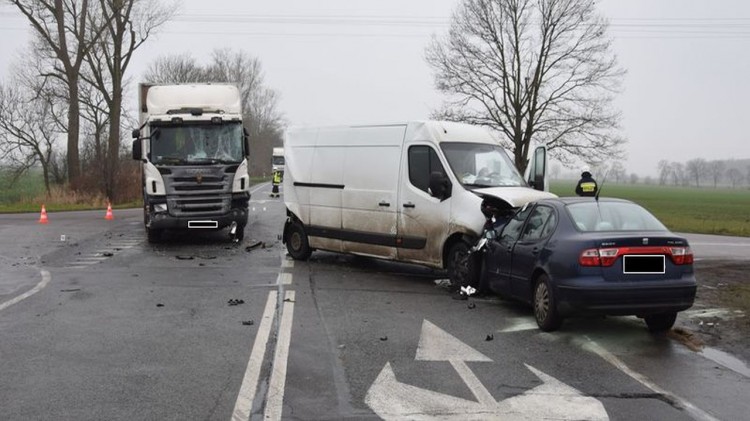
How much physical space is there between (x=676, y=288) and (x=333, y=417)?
4105mm

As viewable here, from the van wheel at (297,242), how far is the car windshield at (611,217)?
20.0 ft

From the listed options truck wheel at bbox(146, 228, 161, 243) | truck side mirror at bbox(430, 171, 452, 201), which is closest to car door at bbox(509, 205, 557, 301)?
truck side mirror at bbox(430, 171, 452, 201)

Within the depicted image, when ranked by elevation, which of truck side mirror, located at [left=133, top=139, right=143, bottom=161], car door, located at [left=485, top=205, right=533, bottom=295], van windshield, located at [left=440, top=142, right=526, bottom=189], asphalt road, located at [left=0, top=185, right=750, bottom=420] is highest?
truck side mirror, located at [left=133, top=139, right=143, bottom=161]

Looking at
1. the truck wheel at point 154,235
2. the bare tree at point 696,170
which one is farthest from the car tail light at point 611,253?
the bare tree at point 696,170

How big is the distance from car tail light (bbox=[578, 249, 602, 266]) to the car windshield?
0.41 m

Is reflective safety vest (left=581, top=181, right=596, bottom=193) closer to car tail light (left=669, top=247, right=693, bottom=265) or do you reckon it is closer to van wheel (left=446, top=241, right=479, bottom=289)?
van wheel (left=446, top=241, right=479, bottom=289)

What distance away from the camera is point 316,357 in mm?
5973

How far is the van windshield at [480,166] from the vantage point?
33.3ft

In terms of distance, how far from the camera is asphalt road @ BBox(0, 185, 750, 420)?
472cm

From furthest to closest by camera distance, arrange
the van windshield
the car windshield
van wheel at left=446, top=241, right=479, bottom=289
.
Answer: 1. the van windshield
2. van wheel at left=446, top=241, right=479, bottom=289
3. the car windshield

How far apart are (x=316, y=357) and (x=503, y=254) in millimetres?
3288

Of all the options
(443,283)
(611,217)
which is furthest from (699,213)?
(611,217)

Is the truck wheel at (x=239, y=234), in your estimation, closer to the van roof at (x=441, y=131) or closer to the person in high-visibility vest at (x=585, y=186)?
the van roof at (x=441, y=131)

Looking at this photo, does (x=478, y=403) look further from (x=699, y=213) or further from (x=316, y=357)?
(x=699, y=213)
